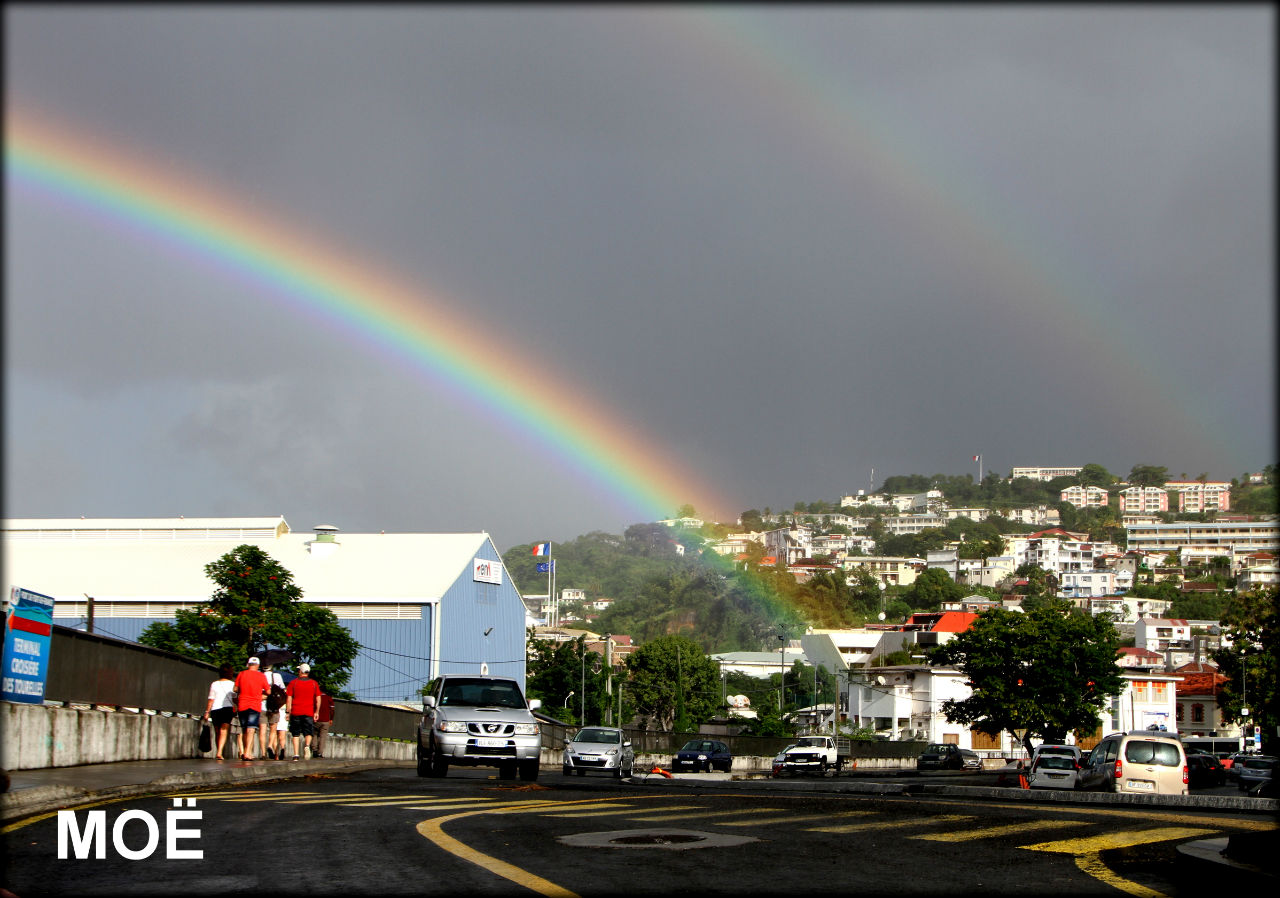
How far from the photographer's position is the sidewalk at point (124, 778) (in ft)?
42.7

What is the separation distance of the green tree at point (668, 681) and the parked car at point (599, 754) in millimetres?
72913

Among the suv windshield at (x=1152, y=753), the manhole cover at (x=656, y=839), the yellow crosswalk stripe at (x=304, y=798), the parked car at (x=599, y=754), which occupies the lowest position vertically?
the parked car at (x=599, y=754)

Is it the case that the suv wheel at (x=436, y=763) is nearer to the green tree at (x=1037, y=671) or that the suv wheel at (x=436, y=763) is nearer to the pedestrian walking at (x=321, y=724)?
the pedestrian walking at (x=321, y=724)

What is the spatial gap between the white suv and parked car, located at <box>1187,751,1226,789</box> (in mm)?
34977

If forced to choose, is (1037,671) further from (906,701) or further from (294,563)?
(294,563)

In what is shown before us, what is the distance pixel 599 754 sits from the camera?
1396 inches

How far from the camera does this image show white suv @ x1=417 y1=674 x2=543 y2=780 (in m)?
22.2

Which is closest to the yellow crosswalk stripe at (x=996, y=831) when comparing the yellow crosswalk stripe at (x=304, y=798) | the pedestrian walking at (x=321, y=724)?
the yellow crosswalk stripe at (x=304, y=798)

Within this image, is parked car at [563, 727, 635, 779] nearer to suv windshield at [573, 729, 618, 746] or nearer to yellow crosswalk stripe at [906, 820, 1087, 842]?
suv windshield at [573, 729, 618, 746]

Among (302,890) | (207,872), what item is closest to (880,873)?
(302,890)

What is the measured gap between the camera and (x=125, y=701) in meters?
22.4

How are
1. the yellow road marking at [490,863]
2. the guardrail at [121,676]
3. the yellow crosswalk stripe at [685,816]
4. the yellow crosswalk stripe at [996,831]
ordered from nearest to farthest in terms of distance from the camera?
the yellow road marking at [490,863]
the yellow crosswalk stripe at [996,831]
the yellow crosswalk stripe at [685,816]
the guardrail at [121,676]

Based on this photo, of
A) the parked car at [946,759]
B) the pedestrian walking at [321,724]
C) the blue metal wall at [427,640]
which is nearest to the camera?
the pedestrian walking at [321,724]

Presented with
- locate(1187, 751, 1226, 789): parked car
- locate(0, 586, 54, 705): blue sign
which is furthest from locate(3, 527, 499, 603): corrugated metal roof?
locate(0, 586, 54, 705): blue sign
